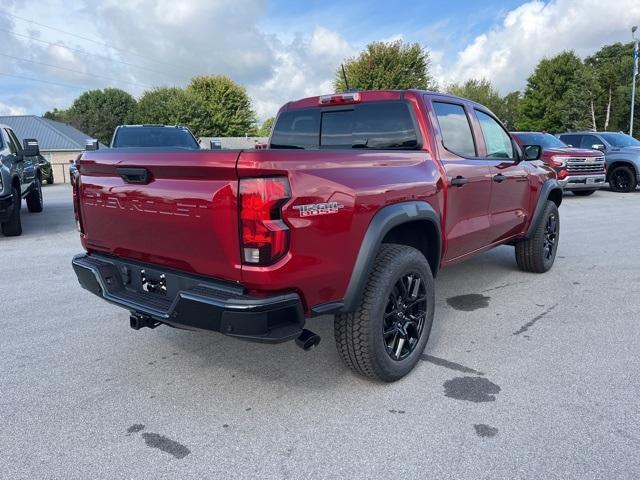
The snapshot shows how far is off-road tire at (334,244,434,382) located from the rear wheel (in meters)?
14.7

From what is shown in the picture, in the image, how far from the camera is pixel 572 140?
1552 centimetres

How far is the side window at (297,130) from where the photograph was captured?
13.8ft

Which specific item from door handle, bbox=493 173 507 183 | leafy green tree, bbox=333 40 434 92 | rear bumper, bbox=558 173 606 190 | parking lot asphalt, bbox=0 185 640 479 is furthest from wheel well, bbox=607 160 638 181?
leafy green tree, bbox=333 40 434 92

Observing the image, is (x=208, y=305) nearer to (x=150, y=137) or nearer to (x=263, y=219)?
(x=263, y=219)

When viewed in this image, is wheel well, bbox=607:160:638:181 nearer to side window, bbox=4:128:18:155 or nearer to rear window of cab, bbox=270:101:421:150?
rear window of cab, bbox=270:101:421:150

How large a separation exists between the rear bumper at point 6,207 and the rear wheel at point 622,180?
15.7 m

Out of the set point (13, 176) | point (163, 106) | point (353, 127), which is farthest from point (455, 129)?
point (163, 106)

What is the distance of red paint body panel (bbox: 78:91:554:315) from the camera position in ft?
7.68

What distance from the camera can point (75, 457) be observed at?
2.35m

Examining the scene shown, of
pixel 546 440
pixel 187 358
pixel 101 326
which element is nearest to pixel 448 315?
pixel 546 440

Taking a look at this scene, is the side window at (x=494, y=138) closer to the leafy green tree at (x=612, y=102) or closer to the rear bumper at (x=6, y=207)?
the rear bumper at (x=6, y=207)

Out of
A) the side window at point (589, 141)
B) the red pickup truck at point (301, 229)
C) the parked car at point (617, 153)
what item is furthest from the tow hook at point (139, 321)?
the side window at point (589, 141)

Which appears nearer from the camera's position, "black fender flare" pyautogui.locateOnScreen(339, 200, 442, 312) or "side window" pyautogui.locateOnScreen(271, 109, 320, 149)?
"black fender flare" pyautogui.locateOnScreen(339, 200, 442, 312)

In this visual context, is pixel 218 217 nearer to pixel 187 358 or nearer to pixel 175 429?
pixel 175 429
